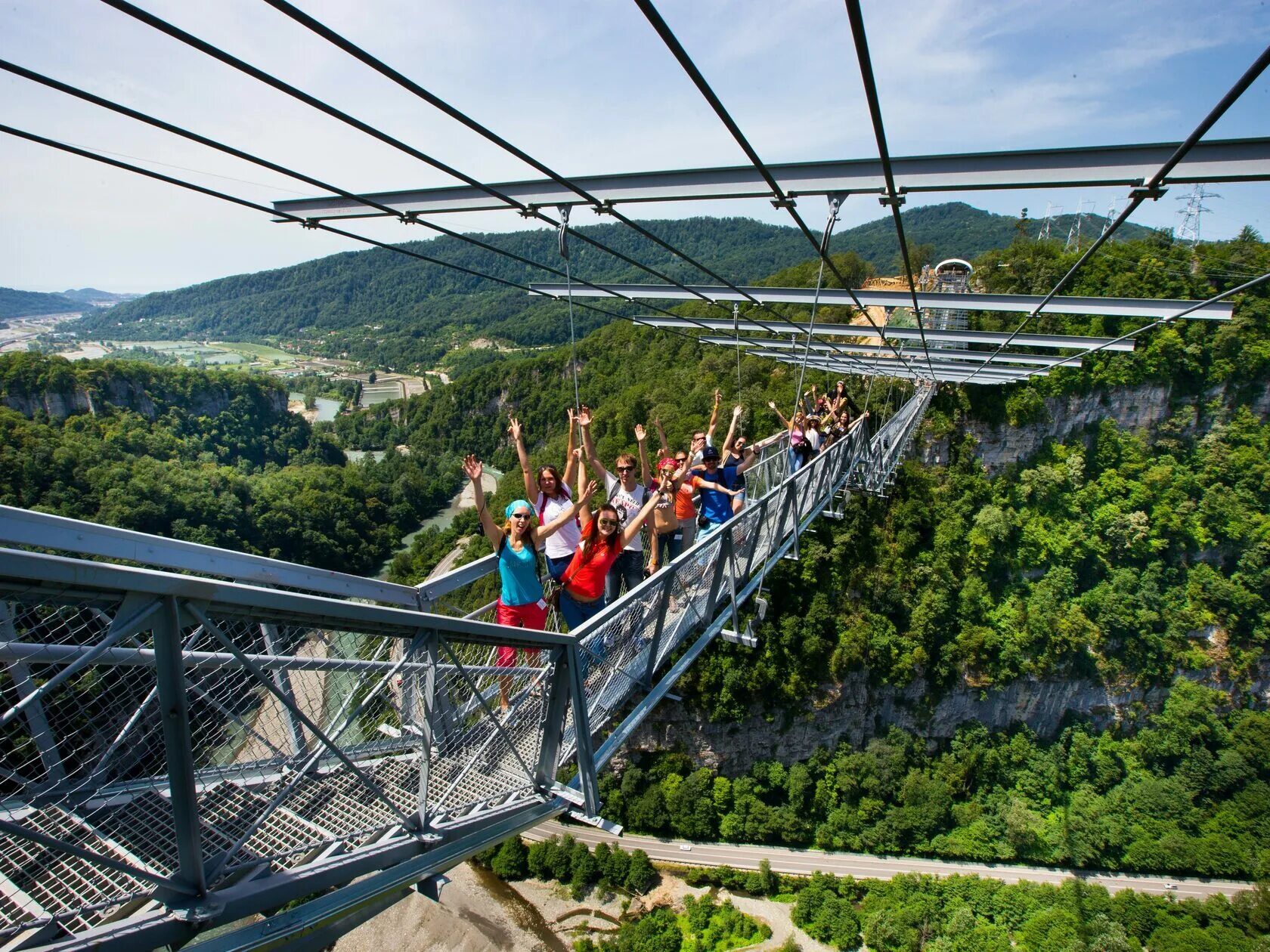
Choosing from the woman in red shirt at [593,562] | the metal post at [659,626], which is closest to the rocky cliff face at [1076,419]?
the metal post at [659,626]

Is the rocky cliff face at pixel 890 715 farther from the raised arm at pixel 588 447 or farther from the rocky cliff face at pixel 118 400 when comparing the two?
the rocky cliff face at pixel 118 400

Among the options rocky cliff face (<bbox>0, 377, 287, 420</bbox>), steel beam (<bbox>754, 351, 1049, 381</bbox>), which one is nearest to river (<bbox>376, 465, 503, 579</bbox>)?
rocky cliff face (<bbox>0, 377, 287, 420</bbox>)

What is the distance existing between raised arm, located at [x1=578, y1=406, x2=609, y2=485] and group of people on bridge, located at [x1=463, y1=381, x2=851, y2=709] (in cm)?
1

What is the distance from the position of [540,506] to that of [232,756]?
2.71 meters

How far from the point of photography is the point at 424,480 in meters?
70.6

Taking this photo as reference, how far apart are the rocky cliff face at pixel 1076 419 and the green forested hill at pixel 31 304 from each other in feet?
528

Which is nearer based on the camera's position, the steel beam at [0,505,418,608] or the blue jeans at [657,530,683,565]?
the steel beam at [0,505,418,608]

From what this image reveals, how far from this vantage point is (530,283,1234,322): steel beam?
25.0 ft

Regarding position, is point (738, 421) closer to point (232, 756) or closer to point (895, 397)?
point (232, 756)

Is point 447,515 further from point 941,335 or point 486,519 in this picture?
point 486,519

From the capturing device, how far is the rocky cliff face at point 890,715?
2720 centimetres

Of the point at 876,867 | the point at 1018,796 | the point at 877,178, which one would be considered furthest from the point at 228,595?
the point at 1018,796

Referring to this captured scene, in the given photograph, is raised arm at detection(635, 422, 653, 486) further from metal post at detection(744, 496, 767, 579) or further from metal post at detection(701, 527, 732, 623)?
metal post at detection(701, 527, 732, 623)

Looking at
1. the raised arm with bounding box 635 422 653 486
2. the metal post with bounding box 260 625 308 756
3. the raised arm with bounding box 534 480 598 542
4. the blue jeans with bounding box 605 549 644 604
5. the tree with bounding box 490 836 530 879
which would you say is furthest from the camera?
the tree with bounding box 490 836 530 879
